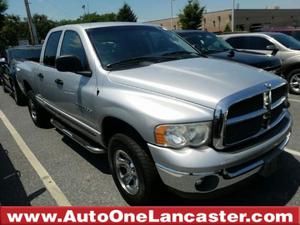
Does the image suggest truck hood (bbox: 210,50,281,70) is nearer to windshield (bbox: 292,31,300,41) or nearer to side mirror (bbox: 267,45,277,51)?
side mirror (bbox: 267,45,277,51)

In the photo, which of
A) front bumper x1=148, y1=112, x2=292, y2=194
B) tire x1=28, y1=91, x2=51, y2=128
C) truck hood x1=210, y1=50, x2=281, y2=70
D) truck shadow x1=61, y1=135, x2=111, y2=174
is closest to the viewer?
front bumper x1=148, y1=112, x2=292, y2=194

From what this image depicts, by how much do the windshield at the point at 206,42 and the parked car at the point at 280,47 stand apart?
1.39 m

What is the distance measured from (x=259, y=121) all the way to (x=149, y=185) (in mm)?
1210

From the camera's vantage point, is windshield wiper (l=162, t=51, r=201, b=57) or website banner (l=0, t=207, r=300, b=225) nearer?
website banner (l=0, t=207, r=300, b=225)

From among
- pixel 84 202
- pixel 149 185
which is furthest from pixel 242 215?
pixel 84 202

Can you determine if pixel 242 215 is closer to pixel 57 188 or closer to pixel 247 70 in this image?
pixel 247 70

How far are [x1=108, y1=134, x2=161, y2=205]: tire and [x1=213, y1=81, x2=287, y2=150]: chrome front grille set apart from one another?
2.31ft

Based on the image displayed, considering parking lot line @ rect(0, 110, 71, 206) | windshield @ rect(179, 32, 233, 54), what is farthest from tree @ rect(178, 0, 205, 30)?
Answer: parking lot line @ rect(0, 110, 71, 206)

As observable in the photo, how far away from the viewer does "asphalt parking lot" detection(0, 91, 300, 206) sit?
3.93m

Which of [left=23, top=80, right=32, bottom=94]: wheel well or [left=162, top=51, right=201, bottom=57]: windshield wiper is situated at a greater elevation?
[left=162, top=51, right=201, bottom=57]: windshield wiper

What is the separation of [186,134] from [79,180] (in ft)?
6.88

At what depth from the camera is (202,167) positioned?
299cm

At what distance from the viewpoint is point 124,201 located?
4012 mm

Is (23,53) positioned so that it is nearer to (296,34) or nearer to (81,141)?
(81,141)
